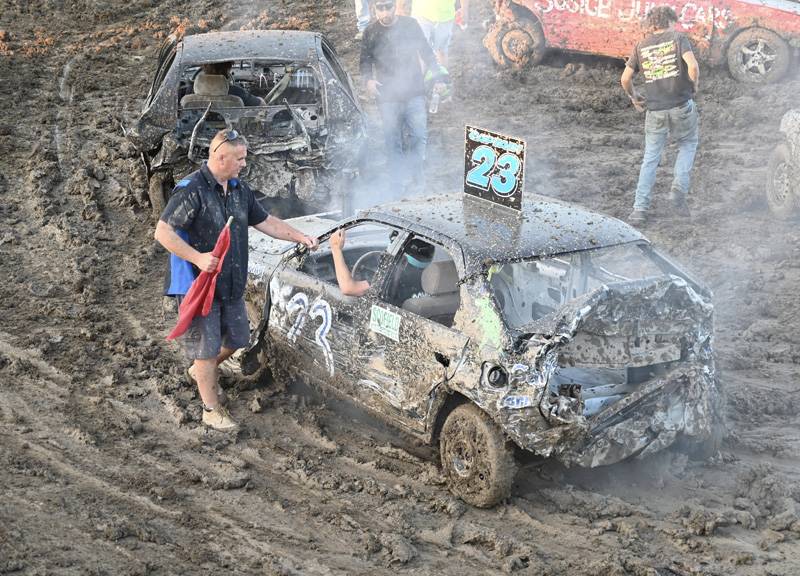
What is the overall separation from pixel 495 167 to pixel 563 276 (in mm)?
822

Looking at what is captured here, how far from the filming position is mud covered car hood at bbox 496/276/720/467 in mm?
5969

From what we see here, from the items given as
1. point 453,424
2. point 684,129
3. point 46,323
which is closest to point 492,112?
point 684,129

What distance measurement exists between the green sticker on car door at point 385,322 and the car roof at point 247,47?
5.06 meters

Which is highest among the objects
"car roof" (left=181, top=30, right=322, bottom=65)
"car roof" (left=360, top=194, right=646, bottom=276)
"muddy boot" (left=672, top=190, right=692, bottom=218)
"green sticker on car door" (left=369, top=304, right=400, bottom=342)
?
"car roof" (left=181, top=30, right=322, bottom=65)

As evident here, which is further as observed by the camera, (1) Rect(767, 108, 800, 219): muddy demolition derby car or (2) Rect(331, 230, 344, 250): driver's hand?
(1) Rect(767, 108, 800, 219): muddy demolition derby car

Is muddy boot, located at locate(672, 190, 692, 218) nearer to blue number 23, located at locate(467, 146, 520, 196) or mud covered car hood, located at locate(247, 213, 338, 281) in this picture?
mud covered car hood, located at locate(247, 213, 338, 281)

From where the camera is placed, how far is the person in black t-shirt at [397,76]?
466 inches

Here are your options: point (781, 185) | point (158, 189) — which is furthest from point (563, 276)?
point (781, 185)

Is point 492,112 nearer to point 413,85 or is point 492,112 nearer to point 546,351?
point 413,85

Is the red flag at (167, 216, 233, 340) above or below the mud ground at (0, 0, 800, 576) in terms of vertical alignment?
above

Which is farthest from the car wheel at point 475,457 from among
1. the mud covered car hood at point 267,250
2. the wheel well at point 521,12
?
the wheel well at point 521,12

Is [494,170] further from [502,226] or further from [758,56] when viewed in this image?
[758,56]

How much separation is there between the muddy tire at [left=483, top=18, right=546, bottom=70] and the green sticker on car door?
1084 centimetres

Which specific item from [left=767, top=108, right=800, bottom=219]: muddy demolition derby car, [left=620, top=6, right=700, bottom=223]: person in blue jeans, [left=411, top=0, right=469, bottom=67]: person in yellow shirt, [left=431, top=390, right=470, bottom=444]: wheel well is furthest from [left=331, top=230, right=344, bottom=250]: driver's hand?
[left=411, top=0, right=469, bottom=67]: person in yellow shirt
